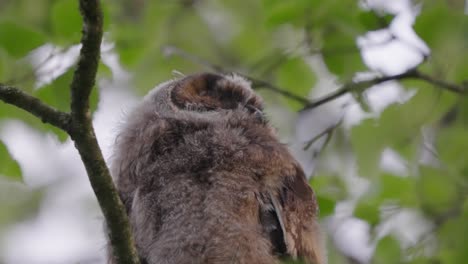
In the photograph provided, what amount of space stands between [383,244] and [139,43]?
2.14 metres

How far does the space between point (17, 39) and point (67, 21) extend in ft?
0.86

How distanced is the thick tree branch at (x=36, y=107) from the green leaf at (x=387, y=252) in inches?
80.7

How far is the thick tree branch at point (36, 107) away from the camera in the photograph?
2.66 m

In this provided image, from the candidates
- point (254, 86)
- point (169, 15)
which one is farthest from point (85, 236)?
point (254, 86)

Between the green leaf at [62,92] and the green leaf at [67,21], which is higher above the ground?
the green leaf at [67,21]

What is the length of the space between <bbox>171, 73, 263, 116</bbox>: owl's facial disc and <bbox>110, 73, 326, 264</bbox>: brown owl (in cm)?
6

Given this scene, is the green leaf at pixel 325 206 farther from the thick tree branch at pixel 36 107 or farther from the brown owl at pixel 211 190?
the thick tree branch at pixel 36 107

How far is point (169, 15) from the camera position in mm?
5766

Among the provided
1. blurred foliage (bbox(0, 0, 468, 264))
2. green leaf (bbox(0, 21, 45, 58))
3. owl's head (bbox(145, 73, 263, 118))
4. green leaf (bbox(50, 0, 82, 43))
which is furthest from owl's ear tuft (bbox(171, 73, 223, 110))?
green leaf (bbox(0, 21, 45, 58))

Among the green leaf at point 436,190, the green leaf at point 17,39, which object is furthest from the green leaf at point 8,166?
the green leaf at point 436,190

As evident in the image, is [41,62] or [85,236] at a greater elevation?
[85,236]

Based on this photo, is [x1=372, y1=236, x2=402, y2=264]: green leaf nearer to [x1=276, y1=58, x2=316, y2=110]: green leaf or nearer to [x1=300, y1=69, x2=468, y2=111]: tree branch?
[x1=300, y1=69, x2=468, y2=111]: tree branch

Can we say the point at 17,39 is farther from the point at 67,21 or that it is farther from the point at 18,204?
the point at 18,204

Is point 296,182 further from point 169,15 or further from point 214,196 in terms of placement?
point 169,15
